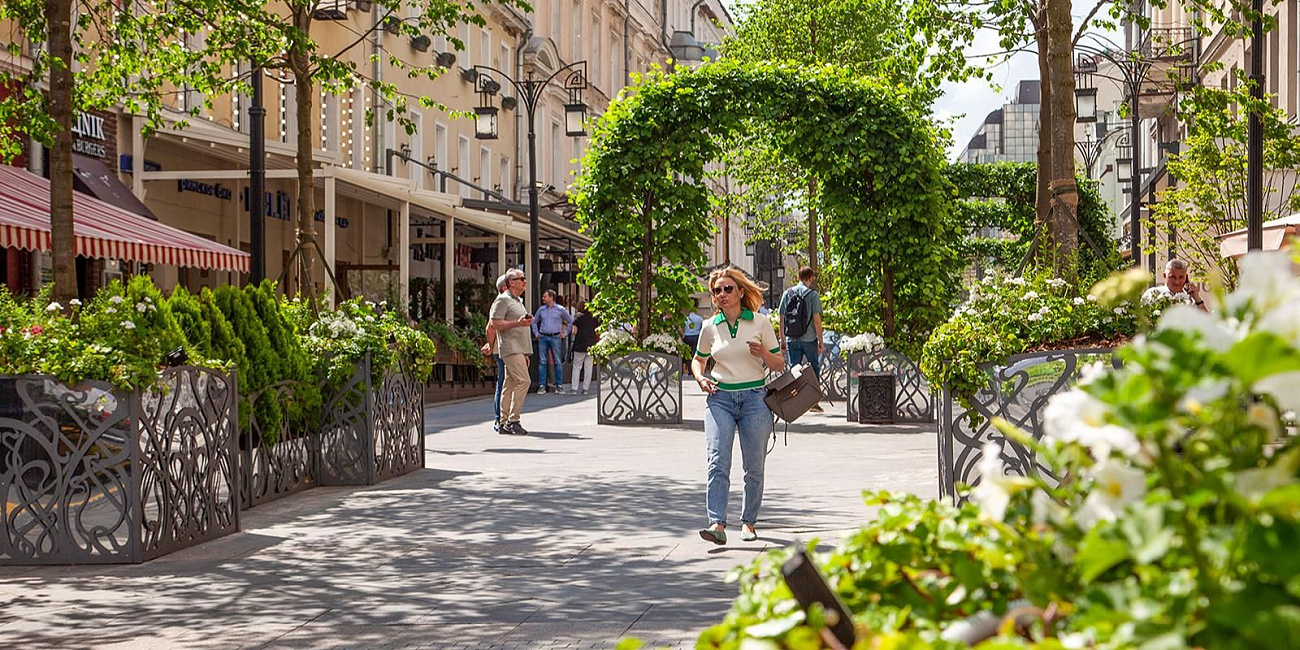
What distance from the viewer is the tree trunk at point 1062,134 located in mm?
11891

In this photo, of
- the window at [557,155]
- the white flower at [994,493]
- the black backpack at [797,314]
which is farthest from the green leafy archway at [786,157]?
the window at [557,155]

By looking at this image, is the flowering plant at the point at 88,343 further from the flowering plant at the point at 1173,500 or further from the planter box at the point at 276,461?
the flowering plant at the point at 1173,500

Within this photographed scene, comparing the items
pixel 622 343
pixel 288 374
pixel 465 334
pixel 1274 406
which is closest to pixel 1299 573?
pixel 1274 406

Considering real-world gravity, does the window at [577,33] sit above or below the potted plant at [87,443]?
above

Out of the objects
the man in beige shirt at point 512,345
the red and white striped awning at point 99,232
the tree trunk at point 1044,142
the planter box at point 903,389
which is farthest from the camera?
the planter box at point 903,389

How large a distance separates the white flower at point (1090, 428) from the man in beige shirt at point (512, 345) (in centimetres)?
1575

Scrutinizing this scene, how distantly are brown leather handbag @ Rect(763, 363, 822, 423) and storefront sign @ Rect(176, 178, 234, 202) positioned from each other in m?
16.9

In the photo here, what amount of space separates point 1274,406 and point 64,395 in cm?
772

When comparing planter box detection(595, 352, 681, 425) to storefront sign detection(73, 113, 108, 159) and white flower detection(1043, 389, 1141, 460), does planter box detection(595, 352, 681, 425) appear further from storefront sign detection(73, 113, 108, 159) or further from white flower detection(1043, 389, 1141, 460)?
white flower detection(1043, 389, 1141, 460)

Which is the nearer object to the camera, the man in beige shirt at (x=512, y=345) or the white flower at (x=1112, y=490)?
the white flower at (x=1112, y=490)

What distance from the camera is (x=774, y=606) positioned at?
2201mm

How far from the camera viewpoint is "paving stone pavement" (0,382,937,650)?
6.56 metres

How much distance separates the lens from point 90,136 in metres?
21.6

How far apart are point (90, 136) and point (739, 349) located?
1480 centimetres
